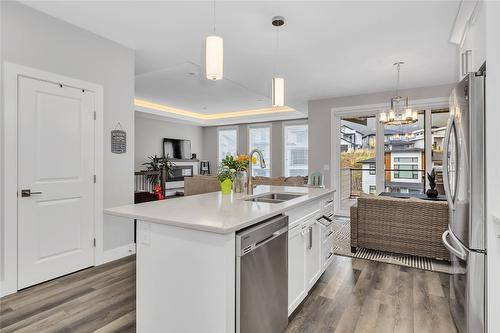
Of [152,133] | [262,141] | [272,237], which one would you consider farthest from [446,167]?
[152,133]

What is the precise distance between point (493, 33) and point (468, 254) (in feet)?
4.59

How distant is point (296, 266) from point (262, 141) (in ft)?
25.7

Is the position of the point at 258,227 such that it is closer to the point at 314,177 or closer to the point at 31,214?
the point at 31,214

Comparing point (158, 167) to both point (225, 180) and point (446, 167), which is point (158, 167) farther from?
point (446, 167)

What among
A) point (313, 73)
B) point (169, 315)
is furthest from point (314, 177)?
point (169, 315)

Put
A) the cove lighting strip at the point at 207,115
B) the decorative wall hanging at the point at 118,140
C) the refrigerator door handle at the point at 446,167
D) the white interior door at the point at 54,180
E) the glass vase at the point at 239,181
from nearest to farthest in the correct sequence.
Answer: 1. the refrigerator door handle at the point at 446,167
2. the white interior door at the point at 54,180
3. the glass vase at the point at 239,181
4. the decorative wall hanging at the point at 118,140
5. the cove lighting strip at the point at 207,115

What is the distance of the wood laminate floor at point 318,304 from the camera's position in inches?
82.0

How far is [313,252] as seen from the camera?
2562 millimetres

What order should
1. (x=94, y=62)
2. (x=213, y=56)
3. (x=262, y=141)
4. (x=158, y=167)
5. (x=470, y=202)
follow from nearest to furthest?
(x=470, y=202)
(x=213, y=56)
(x=94, y=62)
(x=158, y=167)
(x=262, y=141)

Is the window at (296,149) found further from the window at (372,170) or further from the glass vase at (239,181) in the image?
the glass vase at (239,181)

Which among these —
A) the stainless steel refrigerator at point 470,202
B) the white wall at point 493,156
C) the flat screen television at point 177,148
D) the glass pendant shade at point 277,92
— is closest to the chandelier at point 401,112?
the stainless steel refrigerator at point 470,202

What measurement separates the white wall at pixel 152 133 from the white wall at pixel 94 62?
4702 millimetres

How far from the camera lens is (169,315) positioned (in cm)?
168

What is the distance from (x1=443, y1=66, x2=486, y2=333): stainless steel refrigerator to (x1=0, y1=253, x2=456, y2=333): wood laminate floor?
366mm
